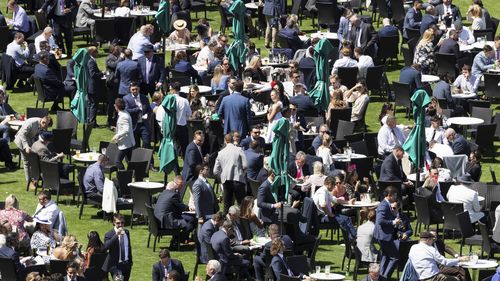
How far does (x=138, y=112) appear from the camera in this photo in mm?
33438

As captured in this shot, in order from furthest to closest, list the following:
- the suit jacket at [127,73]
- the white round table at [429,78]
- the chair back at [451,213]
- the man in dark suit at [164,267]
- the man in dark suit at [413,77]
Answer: the white round table at [429,78], the man in dark suit at [413,77], the suit jacket at [127,73], the chair back at [451,213], the man in dark suit at [164,267]

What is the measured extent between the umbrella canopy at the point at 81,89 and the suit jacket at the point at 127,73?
4.23 feet

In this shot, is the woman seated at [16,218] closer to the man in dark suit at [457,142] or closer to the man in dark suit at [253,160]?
the man in dark suit at [253,160]

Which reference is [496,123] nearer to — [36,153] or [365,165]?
[365,165]

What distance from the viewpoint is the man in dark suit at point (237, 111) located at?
105 ft

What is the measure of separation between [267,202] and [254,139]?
8.17ft

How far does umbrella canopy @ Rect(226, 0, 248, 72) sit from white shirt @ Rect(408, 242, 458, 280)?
33.6 ft

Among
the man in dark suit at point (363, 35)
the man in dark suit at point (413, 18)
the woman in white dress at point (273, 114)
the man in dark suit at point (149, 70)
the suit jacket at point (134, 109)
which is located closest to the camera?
the woman in white dress at point (273, 114)

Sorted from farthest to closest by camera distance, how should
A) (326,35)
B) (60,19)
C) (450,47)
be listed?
(60,19) < (326,35) < (450,47)

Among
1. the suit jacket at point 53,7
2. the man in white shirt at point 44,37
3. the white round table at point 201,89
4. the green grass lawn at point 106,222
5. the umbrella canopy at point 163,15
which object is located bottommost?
the green grass lawn at point 106,222

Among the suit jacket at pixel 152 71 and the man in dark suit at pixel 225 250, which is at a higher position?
the suit jacket at pixel 152 71

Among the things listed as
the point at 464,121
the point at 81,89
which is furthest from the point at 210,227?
the point at 464,121

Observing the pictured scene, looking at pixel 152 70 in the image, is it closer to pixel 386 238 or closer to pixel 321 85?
pixel 321 85

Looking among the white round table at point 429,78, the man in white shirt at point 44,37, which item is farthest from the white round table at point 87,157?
the white round table at point 429,78
